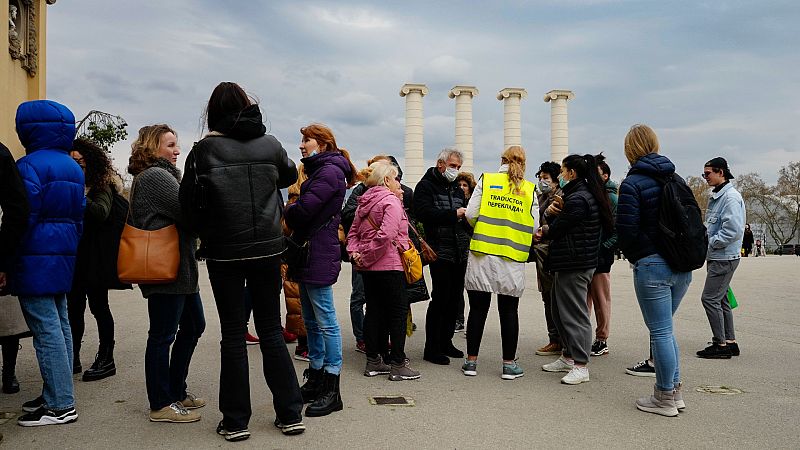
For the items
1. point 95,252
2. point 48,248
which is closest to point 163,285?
point 48,248

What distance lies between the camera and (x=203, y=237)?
4.43 meters

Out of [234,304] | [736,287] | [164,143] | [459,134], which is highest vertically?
[459,134]

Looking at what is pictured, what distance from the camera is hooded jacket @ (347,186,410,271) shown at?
20.0 feet

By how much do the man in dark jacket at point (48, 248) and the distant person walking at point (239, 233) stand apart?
1.17 metres

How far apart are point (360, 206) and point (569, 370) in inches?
107

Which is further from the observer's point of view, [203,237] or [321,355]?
[321,355]

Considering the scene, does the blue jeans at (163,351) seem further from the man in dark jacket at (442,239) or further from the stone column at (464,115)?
the stone column at (464,115)

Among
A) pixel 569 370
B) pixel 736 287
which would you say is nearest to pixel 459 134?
pixel 736 287

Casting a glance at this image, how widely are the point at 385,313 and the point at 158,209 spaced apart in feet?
8.20

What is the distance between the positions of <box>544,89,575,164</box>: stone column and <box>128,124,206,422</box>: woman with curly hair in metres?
40.8

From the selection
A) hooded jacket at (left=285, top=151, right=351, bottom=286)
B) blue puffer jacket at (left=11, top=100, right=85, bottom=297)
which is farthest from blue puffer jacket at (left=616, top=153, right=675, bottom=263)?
blue puffer jacket at (left=11, top=100, right=85, bottom=297)

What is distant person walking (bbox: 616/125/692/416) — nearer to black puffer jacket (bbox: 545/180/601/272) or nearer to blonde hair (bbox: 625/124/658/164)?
blonde hair (bbox: 625/124/658/164)

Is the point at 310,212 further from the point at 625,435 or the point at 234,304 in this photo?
the point at 625,435

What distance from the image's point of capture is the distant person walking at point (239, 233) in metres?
4.33
